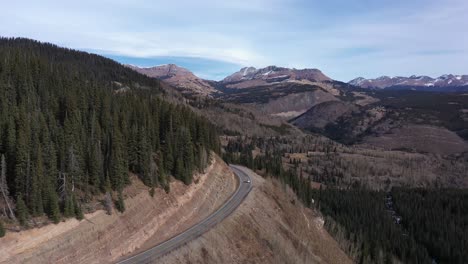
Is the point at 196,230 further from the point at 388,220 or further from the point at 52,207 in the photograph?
the point at 388,220

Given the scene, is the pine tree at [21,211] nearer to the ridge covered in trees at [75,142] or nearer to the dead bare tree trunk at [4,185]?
the ridge covered in trees at [75,142]

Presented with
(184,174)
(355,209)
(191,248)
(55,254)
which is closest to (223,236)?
(191,248)

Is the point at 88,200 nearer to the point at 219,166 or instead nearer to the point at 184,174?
the point at 184,174


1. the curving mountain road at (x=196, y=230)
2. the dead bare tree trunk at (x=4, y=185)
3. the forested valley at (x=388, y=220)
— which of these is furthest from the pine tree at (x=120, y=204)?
the forested valley at (x=388, y=220)

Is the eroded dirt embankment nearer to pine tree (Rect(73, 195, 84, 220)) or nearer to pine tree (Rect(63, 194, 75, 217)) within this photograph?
pine tree (Rect(73, 195, 84, 220))

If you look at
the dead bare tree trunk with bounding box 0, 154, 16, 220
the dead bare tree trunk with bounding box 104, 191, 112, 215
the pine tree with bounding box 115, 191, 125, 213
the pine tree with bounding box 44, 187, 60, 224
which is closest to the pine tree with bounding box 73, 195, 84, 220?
the pine tree with bounding box 44, 187, 60, 224

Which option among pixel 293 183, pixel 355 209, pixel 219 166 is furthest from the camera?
pixel 355 209
